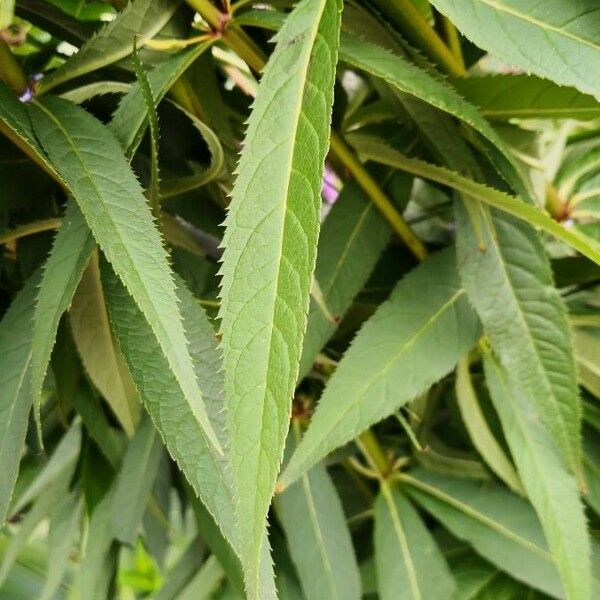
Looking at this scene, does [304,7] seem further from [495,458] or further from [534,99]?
[495,458]

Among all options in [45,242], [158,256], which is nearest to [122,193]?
[158,256]

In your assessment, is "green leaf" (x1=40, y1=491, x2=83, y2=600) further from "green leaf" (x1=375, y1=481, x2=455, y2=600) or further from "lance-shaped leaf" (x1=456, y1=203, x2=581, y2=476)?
"lance-shaped leaf" (x1=456, y1=203, x2=581, y2=476)

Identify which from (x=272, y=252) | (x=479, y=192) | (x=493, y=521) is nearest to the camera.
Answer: (x=272, y=252)

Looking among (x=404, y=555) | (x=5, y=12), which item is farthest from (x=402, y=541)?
(x=5, y=12)

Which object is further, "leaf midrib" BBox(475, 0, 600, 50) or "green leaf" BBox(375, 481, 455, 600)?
"green leaf" BBox(375, 481, 455, 600)

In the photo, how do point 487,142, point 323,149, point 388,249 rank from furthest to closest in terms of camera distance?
1. point 388,249
2. point 487,142
3. point 323,149

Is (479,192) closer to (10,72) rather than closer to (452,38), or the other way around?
(452,38)

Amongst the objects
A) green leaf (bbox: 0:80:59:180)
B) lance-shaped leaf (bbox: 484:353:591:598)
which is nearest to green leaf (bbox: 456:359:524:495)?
lance-shaped leaf (bbox: 484:353:591:598)
